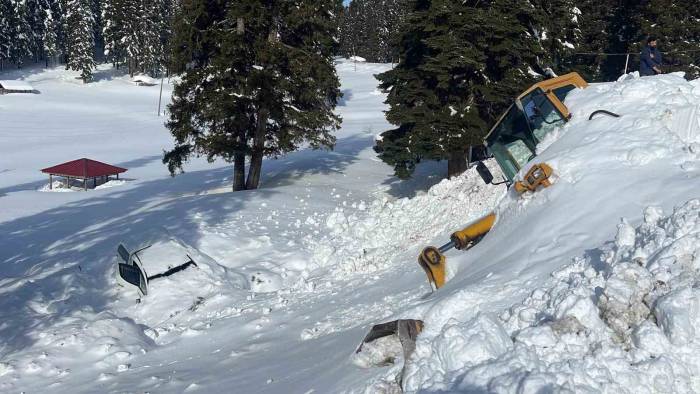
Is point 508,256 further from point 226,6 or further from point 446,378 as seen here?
point 226,6

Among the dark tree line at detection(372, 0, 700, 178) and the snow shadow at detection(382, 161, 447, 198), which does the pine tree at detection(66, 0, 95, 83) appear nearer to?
the snow shadow at detection(382, 161, 447, 198)

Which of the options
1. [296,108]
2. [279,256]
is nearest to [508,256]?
[279,256]

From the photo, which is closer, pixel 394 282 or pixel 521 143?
pixel 521 143

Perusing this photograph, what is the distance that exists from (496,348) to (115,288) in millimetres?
10553

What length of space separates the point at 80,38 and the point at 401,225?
72.5 meters

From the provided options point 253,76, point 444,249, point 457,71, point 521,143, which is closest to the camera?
point 444,249

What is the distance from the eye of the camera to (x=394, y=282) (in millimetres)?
11719

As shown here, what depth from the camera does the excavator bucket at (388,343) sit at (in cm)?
657

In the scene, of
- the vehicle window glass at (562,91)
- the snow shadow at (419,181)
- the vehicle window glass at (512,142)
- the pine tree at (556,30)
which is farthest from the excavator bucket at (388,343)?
the pine tree at (556,30)

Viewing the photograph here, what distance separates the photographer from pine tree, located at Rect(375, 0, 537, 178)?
19078 mm

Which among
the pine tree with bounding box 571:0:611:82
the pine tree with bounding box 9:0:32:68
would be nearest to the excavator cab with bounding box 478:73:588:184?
the pine tree with bounding box 571:0:611:82

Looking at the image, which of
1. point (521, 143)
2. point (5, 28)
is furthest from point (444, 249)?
point (5, 28)

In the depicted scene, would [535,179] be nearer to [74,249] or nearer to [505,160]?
[505,160]

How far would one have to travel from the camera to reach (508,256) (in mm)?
8336
